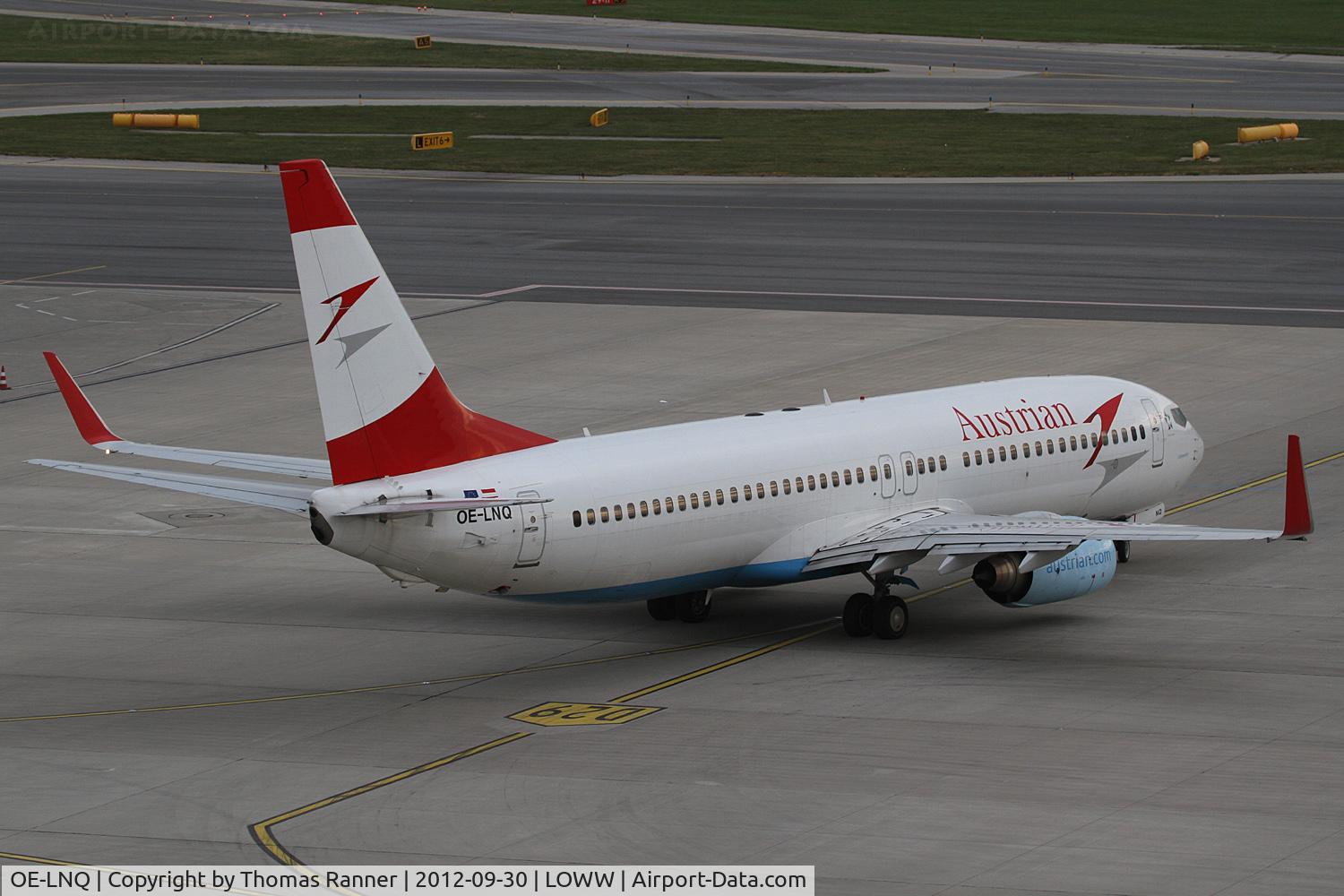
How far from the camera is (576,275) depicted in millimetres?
79312

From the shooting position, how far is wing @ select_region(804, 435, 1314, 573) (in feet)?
114

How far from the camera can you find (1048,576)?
124 feet

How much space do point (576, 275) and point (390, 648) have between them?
→ 4279 cm

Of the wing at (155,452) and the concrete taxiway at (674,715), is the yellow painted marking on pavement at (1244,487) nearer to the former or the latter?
the concrete taxiway at (674,715)

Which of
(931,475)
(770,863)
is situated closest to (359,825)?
(770,863)

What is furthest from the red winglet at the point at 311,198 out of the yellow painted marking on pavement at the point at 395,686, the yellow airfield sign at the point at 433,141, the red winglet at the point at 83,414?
the yellow airfield sign at the point at 433,141

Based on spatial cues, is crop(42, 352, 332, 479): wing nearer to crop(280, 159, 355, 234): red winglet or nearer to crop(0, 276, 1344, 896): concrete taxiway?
crop(0, 276, 1344, 896): concrete taxiway

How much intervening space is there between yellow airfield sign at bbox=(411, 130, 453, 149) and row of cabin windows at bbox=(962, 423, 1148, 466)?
71863mm

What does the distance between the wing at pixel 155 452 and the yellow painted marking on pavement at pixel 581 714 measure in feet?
19.2

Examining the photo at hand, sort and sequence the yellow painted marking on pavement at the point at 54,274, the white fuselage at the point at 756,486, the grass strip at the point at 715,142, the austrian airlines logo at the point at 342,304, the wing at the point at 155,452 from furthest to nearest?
1. the grass strip at the point at 715,142
2. the yellow painted marking on pavement at the point at 54,274
3. the wing at the point at 155,452
4. the white fuselage at the point at 756,486
5. the austrian airlines logo at the point at 342,304

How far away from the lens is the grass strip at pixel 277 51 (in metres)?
146

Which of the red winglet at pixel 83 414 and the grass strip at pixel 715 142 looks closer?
the red winglet at pixel 83 414

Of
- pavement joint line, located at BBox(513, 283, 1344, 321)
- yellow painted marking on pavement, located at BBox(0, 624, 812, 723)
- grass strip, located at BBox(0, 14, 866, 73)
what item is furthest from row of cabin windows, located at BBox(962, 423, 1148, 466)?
grass strip, located at BBox(0, 14, 866, 73)

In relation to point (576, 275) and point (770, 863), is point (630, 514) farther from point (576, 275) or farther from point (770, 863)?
point (576, 275)
